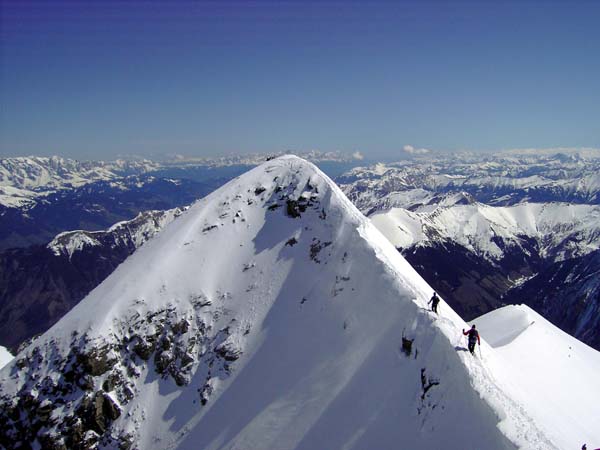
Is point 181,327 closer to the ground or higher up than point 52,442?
higher up

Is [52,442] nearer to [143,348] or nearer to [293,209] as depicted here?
[143,348]

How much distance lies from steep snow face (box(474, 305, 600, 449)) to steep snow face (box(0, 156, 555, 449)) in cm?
465

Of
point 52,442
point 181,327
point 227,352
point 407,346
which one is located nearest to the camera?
point 407,346

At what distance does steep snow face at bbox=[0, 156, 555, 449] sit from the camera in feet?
109

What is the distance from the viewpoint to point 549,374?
159ft

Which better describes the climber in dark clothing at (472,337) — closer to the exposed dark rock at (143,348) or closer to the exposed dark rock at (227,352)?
the exposed dark rock at (227,352)

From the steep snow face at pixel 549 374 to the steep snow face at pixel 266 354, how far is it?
15.3 feet

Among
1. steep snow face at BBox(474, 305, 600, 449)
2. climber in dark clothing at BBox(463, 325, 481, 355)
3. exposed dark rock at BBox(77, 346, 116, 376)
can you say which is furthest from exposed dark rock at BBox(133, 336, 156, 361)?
steep snow face at BBox(474, 305, 600, 449)

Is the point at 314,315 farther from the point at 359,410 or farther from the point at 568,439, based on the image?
the point at 568,439

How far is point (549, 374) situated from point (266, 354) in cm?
3814

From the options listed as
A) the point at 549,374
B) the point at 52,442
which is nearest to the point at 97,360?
the point at 52,442

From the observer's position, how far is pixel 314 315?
1853 inches

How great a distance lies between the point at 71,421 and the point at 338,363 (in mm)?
35186

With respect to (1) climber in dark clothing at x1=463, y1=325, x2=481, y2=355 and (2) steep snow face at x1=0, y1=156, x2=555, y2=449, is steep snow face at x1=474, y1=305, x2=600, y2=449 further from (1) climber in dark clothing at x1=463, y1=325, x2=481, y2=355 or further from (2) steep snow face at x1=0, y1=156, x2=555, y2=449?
(1) climber in dark clothing at x1=463, y1=325, x2=481, y2=355
